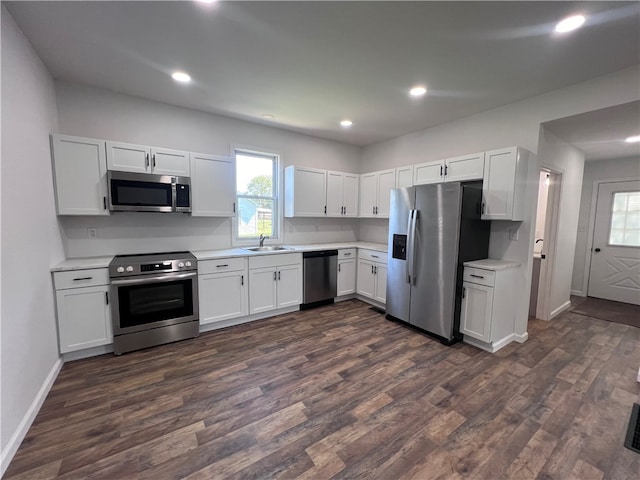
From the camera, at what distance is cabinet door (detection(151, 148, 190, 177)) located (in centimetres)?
316

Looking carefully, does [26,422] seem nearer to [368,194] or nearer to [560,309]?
[368,194]

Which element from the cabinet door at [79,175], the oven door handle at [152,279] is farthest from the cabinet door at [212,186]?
the cabinet door at [79,175]

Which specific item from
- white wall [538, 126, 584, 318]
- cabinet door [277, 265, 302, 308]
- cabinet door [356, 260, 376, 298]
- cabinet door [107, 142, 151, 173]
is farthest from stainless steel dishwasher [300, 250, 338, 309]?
white wall [538, 126, 584, 318]

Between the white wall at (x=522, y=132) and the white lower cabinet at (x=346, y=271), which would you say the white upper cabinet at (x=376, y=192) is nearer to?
the white wall at (x=522, y=132)

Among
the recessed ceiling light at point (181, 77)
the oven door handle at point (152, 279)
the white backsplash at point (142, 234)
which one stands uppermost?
the recessed ceiling light at point (181, 77)

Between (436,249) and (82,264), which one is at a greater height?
(436,249)

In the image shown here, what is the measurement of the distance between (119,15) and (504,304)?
4.34 m

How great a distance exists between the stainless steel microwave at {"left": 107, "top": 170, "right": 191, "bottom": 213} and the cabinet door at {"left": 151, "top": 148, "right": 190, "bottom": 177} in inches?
4.1

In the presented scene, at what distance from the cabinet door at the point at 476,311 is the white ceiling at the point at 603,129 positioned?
2.03m

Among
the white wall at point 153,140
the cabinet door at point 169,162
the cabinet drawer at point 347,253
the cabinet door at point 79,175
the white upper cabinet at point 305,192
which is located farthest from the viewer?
the cabinet drawer at point 347,253

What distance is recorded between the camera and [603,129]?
10.5ft

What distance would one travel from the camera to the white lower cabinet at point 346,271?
176 inches

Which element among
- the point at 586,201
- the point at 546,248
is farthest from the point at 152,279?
the point at 586,201

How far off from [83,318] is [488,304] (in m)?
4.15
